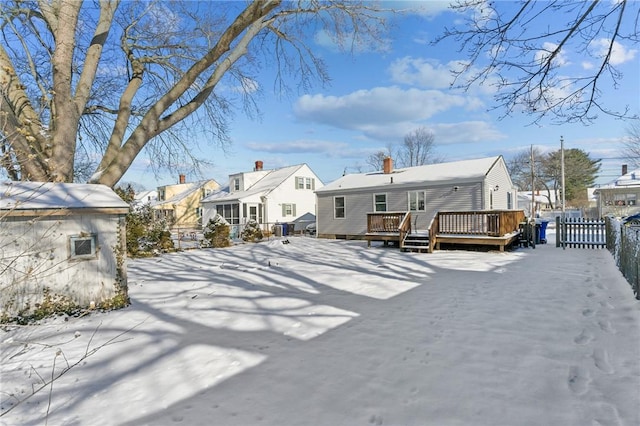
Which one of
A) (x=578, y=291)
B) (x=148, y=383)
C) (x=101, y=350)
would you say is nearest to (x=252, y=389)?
(x=148, y=383)

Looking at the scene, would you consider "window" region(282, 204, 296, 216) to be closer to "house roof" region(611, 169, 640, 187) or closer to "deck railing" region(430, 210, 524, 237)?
"deck railing" region(430, 210, 524, 237)

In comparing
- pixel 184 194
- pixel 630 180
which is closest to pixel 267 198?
pixel 184 194

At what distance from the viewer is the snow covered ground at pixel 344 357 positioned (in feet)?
8.64

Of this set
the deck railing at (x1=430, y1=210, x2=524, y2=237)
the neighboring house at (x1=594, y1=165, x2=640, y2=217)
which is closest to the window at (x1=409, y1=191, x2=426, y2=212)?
the deck railing at (x1=430, y1=210, x2=524, y2=237)

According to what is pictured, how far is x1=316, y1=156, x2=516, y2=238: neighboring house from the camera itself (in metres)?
14.5

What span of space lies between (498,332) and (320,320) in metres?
2.35

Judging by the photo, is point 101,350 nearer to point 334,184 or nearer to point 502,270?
point 502,270

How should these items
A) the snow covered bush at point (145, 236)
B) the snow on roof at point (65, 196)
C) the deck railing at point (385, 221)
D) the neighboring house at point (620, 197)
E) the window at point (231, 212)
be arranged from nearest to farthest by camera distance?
the snow on roof at point (65, 196) → the snow covered bush at point (145, 236) → the deck railing at point (385, 221) → the window at point (231, 212) → the neighboring house at point (620, 197)

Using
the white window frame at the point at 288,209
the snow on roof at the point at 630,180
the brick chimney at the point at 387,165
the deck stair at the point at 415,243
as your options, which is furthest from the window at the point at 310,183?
the snow on roof at the point at 630,180

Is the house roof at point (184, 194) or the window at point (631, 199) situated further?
the house roof at point (184, 194)

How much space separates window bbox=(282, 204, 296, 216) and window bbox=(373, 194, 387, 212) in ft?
34.7

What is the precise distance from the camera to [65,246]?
5457mm

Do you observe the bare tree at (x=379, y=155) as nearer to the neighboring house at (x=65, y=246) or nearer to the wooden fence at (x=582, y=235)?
the wooden fence at (x=582, y=235)

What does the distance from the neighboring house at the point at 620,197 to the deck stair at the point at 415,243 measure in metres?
24.4
